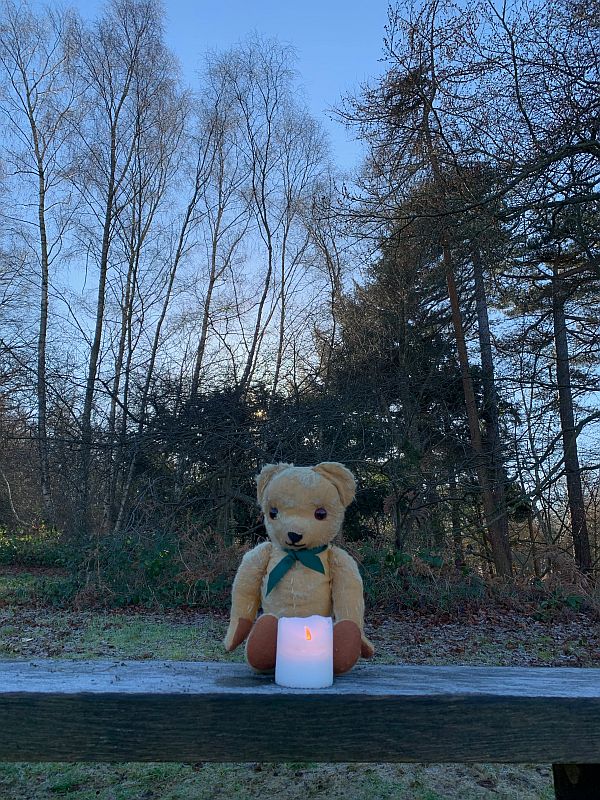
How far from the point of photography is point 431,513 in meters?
8.73

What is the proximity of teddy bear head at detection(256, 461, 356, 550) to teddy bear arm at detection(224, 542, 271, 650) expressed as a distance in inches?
2.9

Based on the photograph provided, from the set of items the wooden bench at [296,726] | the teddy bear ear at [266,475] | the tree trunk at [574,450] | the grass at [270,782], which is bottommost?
the grass at [270,782]

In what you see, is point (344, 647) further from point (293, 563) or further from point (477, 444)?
point (477, 444)

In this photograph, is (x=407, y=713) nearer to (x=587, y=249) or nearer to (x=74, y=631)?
(x=74, y=631)

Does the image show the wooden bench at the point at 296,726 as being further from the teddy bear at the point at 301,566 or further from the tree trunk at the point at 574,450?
the tree trunk at the point at 574,450

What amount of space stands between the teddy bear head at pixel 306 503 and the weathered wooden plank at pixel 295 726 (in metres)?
0.54

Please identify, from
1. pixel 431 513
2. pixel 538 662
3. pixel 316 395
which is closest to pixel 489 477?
pixel 431 513

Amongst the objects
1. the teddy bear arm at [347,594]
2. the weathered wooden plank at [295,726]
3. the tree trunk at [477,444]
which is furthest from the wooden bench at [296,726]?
the tree trunk at [477,444]

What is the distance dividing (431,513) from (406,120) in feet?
17.7

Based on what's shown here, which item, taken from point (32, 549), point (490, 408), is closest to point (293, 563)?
point (490, 408)

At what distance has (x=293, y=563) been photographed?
1.87 metres

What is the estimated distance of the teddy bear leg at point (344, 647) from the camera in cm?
161

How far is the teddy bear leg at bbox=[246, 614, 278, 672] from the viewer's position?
1.64m

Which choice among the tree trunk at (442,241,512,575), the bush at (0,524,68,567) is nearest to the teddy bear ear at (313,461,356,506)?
the tree trunk at (442,241,512,575)
